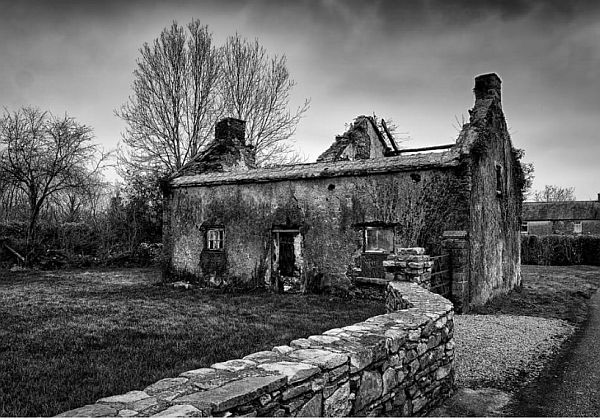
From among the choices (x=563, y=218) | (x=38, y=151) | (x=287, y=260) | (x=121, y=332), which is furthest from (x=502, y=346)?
(x=563, y=218)

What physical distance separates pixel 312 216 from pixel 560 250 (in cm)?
2271

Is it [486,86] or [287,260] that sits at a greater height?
[486,86]

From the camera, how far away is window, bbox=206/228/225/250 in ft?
53.5

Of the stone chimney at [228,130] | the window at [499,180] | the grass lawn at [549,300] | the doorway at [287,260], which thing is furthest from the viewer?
the stone chimney at [228,130]

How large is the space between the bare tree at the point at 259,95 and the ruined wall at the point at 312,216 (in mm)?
10861

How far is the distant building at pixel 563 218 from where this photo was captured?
142 ft

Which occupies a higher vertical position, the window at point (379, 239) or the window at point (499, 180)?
the window at point (499, 180)

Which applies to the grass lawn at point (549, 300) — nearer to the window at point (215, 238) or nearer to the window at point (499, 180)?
the window at point (499, 180)

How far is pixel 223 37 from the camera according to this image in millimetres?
27578

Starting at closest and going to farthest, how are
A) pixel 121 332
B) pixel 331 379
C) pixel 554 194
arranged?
1. pixel 331 379
2. pixel 121 332
3. pixel 554 194

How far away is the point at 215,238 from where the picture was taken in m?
16.5

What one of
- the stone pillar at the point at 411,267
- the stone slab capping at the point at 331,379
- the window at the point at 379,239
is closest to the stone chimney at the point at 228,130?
the window at the point at 379,239

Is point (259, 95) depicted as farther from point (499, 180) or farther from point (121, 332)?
point (121, 332)

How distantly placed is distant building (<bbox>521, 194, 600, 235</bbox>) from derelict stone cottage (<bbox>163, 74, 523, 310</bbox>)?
32353mm
